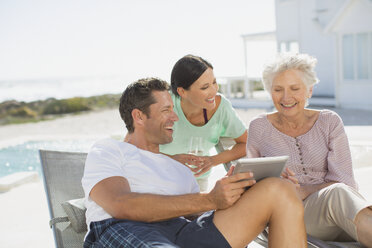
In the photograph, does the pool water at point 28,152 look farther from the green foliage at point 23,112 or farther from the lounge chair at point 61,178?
the green foliage at point 23,112

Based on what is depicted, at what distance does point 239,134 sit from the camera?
10.9 feet

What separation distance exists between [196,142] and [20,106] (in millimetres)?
31222

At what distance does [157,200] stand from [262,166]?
1.72 feet

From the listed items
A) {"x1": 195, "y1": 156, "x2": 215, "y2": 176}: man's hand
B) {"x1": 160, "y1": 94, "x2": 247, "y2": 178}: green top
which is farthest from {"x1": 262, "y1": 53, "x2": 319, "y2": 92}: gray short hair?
{"x1": 195, "y1": 156, "x2": 215, "y2": 176}: man's hand

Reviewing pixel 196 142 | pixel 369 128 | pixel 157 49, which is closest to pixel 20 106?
pixel 369 128

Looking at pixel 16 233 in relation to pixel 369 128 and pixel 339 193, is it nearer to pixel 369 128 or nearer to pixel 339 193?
pixel 339 193

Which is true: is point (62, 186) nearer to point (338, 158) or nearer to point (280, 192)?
point (280, 192)

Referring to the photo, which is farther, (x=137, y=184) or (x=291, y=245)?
(x=137, y=184)

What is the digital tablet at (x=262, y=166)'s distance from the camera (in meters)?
1.75

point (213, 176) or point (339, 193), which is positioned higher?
point (339, 193)

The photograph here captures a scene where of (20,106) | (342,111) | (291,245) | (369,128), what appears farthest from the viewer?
(20,106)

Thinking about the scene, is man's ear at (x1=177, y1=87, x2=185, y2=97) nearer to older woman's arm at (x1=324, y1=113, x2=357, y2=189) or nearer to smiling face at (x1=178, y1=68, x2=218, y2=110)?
smiling face at (x1=178, y1=68, x2=218, y2=110)

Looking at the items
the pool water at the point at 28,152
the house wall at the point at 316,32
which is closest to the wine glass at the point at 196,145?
the pool water at the point at 28,152

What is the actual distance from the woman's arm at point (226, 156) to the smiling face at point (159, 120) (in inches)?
24.2
